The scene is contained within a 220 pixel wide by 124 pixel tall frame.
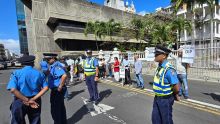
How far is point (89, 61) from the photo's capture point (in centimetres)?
711

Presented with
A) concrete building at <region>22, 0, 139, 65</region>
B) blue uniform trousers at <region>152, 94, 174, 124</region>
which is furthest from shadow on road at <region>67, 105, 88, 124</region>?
concrete building at <region>22, 0, 139, 65</region>

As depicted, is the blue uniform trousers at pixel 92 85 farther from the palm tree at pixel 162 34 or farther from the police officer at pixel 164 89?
the palm tree at pixel 162 34

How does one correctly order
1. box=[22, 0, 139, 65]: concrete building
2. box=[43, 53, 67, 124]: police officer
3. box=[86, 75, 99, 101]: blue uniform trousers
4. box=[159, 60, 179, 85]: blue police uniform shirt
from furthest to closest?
box=[22, 0, 139, 65]: concrete building < box=[86, 75, 99, 101]: blue uniform trousers < box=[43, 53, 67, 124]: police officer < box=[159, 60, 179, 85]: blue police uniform shirt

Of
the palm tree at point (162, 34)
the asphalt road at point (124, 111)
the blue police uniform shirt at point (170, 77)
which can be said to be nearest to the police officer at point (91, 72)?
the asphalt road at point (124, 111)

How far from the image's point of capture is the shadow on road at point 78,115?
216 inches

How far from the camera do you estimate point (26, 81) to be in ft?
11.7

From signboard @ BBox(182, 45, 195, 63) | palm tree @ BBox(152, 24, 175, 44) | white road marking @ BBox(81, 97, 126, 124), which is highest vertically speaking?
palm tree @ BBox(152, 24, 175, 44)

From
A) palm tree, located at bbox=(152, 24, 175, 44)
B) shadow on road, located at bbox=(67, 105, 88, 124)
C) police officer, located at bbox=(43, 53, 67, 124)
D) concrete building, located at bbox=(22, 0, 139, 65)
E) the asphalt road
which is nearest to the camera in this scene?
police officer, located at bbox=(43, 53, 67, 124)

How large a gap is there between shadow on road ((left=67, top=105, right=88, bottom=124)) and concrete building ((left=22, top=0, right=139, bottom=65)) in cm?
2900

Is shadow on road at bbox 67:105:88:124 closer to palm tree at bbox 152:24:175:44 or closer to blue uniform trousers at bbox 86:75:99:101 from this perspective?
blue uniform trousers at bbox 86:75:99:101

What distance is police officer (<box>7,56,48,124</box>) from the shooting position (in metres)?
3.50

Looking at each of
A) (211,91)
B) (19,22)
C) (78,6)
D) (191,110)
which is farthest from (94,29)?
(19,22)

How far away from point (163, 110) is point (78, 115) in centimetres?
327

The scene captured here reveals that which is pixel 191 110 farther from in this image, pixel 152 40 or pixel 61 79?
pixel 152 40
